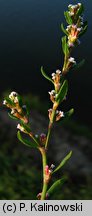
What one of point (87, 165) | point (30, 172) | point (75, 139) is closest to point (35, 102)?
point (75, 139)

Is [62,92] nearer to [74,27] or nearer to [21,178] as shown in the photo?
[74,27]

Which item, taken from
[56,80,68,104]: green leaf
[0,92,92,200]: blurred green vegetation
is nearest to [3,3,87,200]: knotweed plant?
[56,80,68,104]: green leaf

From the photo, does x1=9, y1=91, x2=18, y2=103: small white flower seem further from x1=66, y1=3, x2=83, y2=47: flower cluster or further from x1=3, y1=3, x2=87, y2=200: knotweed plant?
x1=66, y1=3, x2=83, y2=47: flower cluster

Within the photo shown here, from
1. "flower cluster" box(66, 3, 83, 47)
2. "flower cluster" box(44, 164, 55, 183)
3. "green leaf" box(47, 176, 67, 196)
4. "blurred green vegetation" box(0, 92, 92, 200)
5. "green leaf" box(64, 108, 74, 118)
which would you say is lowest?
"green leaf" box(47, 176, 67, 196)

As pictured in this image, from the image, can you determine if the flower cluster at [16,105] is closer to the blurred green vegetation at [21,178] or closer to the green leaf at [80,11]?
the green leaf at [80,11]

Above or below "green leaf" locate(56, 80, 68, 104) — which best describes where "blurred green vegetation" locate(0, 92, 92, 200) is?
above

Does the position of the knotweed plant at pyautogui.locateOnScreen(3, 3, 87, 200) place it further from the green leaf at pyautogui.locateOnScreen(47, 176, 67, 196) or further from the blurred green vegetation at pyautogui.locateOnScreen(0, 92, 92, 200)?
the blurred green vegetation at pyautogui.locateOnScreen(0, 92, 92, 200)

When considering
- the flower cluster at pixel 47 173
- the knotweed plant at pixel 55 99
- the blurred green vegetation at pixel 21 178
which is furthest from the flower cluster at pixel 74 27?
the blurred green vegetation at pixel 21 178

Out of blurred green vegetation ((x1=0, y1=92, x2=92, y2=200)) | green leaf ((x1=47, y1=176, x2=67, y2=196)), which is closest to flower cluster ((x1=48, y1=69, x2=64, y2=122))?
green leaf ((x1=47, y1=176, x2=67, y2=196))

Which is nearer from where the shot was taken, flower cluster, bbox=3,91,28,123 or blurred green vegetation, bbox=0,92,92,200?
flower cluster, bbox=3,91,28,123
